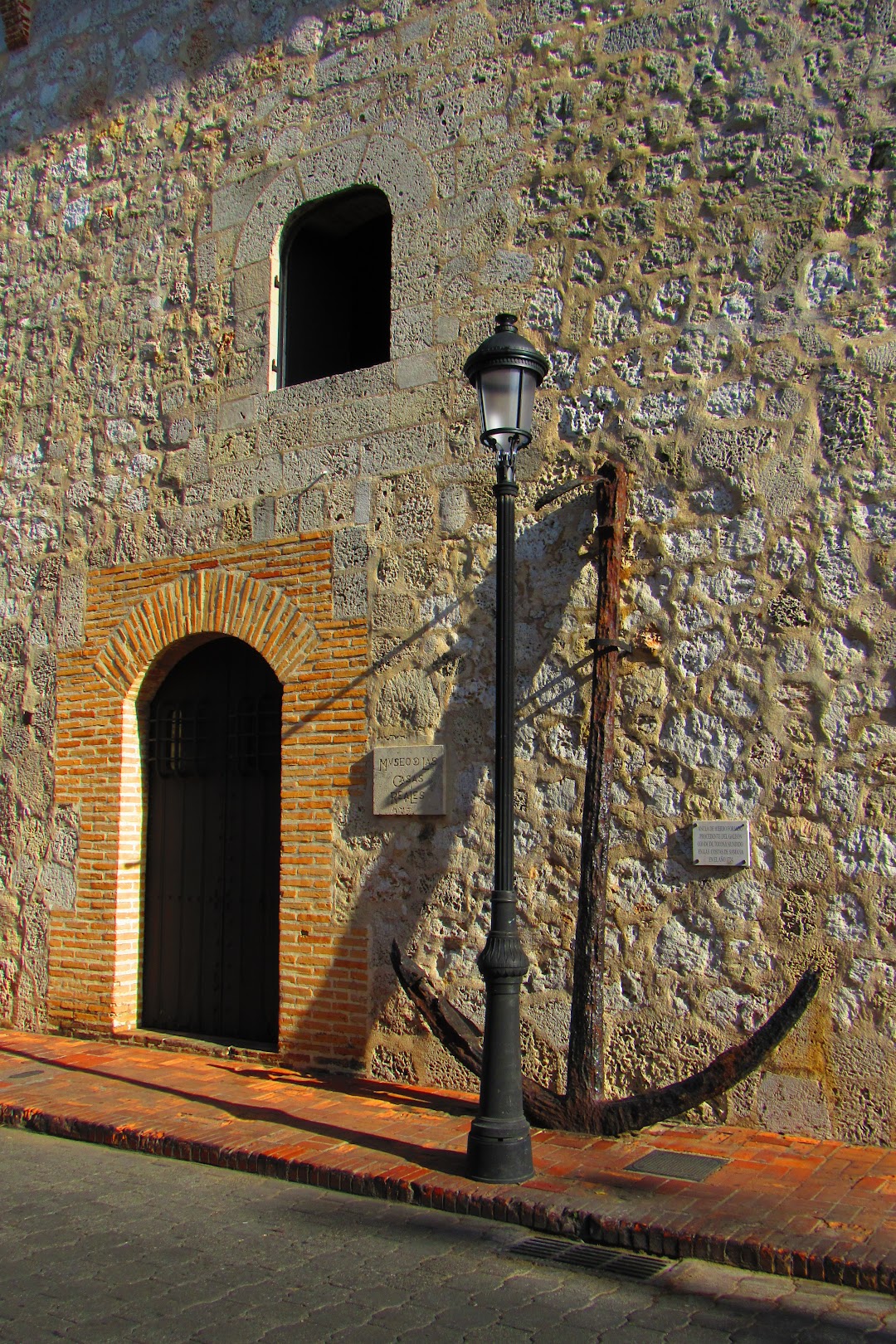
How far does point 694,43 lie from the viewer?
5.36 m

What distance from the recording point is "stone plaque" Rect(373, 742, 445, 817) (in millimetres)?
5703

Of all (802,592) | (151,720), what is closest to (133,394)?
(151,720)

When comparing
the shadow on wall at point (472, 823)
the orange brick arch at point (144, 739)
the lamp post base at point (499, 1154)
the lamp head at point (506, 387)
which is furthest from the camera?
the orange brick arch at point (144, 739)

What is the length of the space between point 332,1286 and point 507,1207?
752mm

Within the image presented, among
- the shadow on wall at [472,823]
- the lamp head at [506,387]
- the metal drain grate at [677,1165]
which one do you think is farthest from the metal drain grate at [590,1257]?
the lamp head at [506,387]

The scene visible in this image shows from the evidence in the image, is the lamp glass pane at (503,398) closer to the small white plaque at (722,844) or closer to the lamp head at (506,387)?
the lamp head at (506,387)

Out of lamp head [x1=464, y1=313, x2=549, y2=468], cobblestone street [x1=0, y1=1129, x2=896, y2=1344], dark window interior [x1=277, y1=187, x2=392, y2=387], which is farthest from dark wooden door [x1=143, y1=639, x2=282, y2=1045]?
lamp head [x1=464, y1=313, x2=549, y2=468]

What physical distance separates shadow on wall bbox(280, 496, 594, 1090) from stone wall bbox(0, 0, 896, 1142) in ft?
0.06

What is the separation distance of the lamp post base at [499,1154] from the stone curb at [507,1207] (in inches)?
2.0

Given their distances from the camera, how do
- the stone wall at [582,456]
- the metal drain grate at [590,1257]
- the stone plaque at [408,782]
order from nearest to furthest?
the metal drain grate at [590,1257]
the stone wall at [582,456]
the stone plaque at [408,782]

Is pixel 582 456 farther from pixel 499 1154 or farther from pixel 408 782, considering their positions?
pixel 499 1154

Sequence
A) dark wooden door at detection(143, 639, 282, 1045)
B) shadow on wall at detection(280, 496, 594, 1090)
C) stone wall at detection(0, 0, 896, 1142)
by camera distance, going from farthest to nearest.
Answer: dark wooden door at detection(143, 639, 282, 1045)
shadow on wall at detection(280, 496, 594, 1090)
stone wall at detection(0, 0, 896, 1142)

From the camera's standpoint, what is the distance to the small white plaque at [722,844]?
4852mm

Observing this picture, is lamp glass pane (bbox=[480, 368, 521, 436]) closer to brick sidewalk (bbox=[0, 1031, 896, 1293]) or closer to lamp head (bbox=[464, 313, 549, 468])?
lamp head (bbox=[464, 313, 549, 468])
